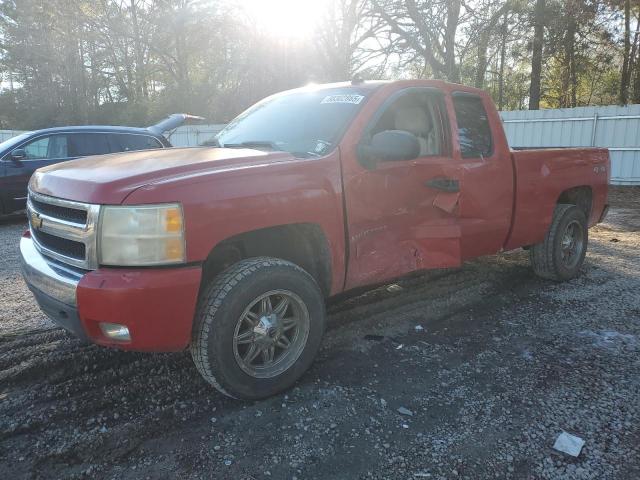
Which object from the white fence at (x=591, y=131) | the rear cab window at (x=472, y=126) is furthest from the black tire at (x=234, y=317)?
the white fence at (x=591, y=131)

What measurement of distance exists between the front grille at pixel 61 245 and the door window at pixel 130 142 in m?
6.68

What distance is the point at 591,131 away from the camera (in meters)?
14.2

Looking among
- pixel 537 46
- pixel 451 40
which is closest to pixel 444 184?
pixel 451 40

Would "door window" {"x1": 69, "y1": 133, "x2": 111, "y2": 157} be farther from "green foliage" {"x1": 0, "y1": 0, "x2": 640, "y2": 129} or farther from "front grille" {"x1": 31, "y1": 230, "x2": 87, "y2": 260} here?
"green foliage" {"x1": 0, "y1": 0, "x2": 640, "y2": 129}

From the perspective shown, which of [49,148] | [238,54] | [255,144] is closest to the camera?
[255,144]

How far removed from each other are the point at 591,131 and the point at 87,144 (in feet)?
43.5

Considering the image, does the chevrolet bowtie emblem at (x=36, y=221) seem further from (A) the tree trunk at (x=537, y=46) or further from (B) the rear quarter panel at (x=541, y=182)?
(A) the tree trunk at (x=537, y=46)

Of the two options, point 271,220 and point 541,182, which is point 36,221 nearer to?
point 271,220

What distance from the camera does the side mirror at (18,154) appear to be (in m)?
8.81

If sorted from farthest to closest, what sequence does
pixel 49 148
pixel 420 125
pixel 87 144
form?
pixel 87 144, pixel 49 148, pixel 420 125

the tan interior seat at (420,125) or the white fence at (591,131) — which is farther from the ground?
the tan interior seat at (420,125)

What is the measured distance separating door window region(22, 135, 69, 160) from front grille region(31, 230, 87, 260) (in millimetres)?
6851

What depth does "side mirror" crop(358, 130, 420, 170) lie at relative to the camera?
3262 millimetres

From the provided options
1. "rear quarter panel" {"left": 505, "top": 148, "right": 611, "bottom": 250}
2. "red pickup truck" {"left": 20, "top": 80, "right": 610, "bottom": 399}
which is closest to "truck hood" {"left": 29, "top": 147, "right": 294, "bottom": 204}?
"red pickup truck" {"left": 20, "top": 80, "right": 610, "bottom": 399}
